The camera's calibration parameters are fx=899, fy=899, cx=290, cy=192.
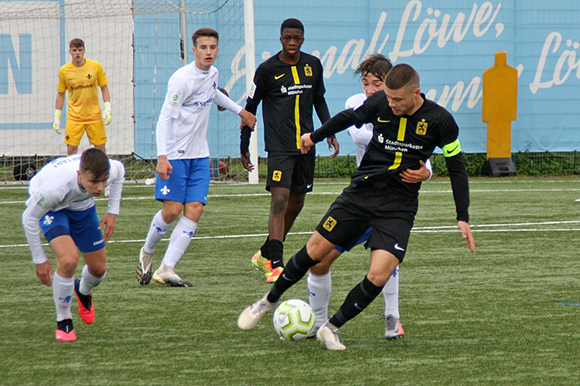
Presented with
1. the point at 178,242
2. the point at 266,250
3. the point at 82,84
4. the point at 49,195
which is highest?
the point at 82,84

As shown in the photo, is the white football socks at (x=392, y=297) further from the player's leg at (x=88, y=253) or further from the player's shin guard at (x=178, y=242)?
the player's shin guard at (x=178, y=242)

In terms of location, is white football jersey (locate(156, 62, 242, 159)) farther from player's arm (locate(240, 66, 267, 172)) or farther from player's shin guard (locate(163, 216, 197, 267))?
player's shin guard (locate(163, 216, 197, 267))

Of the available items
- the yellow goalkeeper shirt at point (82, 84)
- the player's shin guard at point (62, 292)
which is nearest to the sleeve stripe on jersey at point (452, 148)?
the player's shin guard at point (62, 292)

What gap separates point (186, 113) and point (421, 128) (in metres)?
3.06

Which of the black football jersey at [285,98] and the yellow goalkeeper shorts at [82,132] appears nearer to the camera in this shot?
the black football jersey at [285,98]

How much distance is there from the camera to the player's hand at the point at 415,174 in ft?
16.5

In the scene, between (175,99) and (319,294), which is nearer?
(319,294)

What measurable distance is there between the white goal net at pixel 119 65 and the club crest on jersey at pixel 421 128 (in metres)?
12.3

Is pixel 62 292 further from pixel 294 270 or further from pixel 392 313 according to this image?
pixel 392 313

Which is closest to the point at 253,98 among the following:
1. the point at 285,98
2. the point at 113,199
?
the point at 285,98

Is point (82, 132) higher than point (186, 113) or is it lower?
lower

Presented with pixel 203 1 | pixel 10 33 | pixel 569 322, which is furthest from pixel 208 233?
pixel 10 33

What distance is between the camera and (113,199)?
570 centimetres

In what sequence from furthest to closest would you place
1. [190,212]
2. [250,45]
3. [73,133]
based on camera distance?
[250,45] < [73,133] < [190,212]
